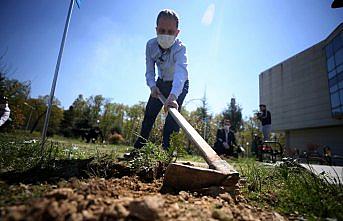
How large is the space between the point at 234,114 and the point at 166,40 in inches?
1489

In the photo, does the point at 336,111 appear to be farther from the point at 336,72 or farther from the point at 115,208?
the point at 115,208

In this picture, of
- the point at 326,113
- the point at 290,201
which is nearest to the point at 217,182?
the point at 290,201

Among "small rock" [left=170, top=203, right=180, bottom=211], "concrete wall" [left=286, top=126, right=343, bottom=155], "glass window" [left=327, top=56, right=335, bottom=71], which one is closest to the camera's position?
"small rock" [left=170, top=203, right=180, bottom=211]

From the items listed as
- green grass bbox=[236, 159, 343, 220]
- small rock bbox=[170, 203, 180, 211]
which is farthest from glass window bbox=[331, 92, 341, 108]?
small rock bbox=[170, 203, 180, 211]

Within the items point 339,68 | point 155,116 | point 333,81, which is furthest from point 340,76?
point 155,116

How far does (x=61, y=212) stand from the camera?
2.62ft

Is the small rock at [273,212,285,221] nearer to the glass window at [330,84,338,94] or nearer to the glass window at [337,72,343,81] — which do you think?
the glass window at [337,72,343,81]

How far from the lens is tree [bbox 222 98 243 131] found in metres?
38.5

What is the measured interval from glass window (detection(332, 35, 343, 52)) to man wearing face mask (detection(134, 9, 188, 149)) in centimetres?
2598

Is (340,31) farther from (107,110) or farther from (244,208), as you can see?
(107,110)

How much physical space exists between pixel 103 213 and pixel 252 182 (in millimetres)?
1530

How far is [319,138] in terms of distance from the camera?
1080 inches

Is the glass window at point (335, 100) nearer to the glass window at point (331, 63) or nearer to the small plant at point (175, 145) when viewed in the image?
the glass window at point (331, 63)

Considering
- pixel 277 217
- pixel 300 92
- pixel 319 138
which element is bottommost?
pixel 277 217
